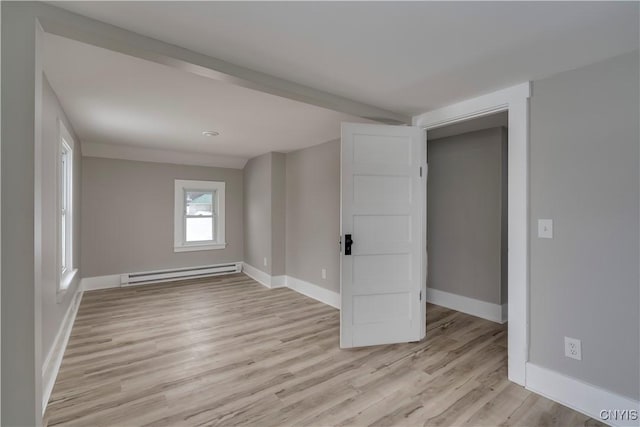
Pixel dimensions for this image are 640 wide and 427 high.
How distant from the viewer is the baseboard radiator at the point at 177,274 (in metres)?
4.93

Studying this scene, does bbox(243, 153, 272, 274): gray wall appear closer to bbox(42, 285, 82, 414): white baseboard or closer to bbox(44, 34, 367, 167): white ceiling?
bbox(44, 34, 367, 167): white ceiling

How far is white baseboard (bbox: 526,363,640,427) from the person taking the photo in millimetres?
1762

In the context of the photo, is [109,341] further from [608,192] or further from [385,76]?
[608,192]

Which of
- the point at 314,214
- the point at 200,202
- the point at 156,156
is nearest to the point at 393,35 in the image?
the point at 314,214

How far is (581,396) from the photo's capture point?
1923 millimetres

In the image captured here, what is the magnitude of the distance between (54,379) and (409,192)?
3.27 m

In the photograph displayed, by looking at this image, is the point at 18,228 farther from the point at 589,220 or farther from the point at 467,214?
the point at 467,214

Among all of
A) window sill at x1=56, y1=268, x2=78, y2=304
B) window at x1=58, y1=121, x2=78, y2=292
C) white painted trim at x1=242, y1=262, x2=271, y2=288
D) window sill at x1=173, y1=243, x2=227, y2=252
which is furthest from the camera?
window sill at x1=173, y1=243, x2=227, y2=252

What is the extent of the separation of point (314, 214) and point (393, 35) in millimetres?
2945

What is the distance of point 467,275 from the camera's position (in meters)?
3.74

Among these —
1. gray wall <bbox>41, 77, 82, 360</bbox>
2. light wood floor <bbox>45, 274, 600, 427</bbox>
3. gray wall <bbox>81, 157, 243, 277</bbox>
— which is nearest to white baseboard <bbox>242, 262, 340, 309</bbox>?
light wood floor <bbox>45, 274, 600, 427</bbox>

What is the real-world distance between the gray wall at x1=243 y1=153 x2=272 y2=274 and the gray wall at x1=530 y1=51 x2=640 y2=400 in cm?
368

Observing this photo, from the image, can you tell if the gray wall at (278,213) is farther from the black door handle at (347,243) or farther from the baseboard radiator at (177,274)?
the black door handle at (347,243)

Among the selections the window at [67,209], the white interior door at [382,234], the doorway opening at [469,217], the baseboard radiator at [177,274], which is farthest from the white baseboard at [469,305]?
the window at [67,209]
